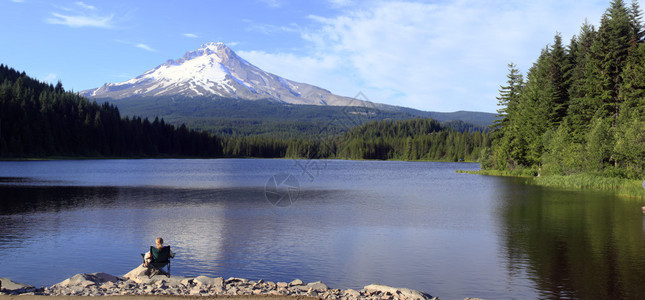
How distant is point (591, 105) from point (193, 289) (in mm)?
59608

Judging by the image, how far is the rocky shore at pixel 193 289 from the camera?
1270 centimetres

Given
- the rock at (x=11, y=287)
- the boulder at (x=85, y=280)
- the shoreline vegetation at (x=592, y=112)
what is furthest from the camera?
the shoreline vegetation at (x=592, y=112)

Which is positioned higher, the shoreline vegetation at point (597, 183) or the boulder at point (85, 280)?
the shoreline vegetation at point (597, 183)

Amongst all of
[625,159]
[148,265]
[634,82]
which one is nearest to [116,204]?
[148,265]

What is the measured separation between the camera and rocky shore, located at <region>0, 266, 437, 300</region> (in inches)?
500

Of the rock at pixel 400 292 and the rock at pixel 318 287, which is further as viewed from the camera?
the rock at pixel 318 287

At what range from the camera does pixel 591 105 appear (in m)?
59.7

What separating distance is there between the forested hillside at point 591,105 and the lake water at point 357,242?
12.6 m

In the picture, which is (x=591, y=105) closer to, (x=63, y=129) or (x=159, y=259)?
(x=159, y=259)

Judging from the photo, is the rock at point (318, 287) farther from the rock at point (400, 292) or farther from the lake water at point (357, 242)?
the lake water at point (357, 242)

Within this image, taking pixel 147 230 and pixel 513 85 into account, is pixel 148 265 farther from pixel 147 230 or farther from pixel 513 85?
pixel 513 85

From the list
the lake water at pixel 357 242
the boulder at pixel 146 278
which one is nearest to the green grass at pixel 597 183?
the lake water at pixel 357 242

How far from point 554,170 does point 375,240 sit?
47860mm

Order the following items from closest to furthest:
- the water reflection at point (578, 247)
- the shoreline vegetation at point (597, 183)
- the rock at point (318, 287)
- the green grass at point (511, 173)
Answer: the rock at point (318, 287) → the water reflection at point (578, 247) → the shoreline vegetation at point (597, 183) → the green grass at point (511, 173)
